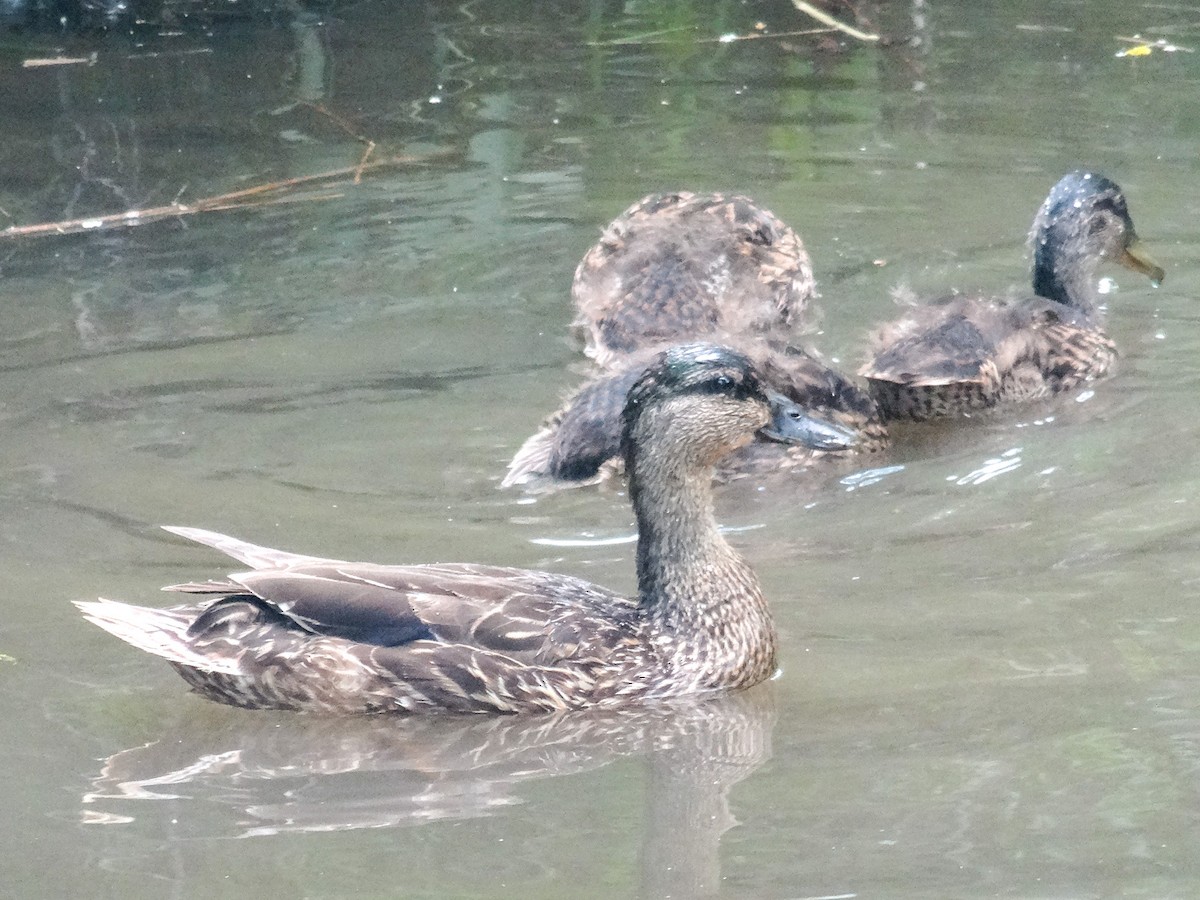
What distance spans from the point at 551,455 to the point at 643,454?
120 centimetres

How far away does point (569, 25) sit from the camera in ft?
44.8

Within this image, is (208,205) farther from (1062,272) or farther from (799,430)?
(799,430)

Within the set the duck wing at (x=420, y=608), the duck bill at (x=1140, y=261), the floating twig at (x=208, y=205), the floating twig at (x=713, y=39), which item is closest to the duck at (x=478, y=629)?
the duck wing at (x=420, y=608)

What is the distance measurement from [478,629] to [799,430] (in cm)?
126

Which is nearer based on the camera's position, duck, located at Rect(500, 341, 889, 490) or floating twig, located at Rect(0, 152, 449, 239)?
duck, located at Rect(500, 341, 889, 490)

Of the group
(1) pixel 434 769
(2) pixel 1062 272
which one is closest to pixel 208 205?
(2) pixel 1062 272

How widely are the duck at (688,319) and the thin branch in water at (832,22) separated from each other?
3.73 metres

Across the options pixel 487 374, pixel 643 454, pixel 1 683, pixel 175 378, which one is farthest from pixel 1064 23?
pixel 1 683

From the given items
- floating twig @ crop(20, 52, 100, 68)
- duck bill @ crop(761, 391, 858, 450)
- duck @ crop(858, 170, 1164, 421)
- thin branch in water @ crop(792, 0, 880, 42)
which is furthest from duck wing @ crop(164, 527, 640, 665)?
floating twig @ crop(20, 52, 100, 68)

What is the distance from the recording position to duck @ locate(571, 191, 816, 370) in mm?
7996

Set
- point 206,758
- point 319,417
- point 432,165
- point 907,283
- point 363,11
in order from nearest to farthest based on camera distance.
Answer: point 206,758, point 319,417, point 907,283, point 432,165, point 363,11

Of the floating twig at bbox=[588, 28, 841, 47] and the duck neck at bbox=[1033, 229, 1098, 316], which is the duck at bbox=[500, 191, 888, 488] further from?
the floating twig at bbox=[588, 28, 841, 47]

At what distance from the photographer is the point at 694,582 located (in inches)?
218

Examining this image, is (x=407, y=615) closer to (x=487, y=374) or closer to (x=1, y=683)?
(x=1, y=683)
